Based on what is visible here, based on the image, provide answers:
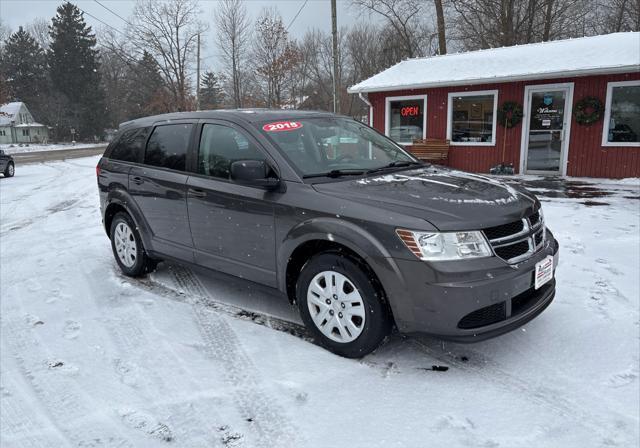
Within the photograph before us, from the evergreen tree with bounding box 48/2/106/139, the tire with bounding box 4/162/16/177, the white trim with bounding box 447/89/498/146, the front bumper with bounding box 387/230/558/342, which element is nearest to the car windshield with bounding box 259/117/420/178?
the front bumper with bounding box 387/230/558/342

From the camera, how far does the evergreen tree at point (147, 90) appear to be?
45.3 metres

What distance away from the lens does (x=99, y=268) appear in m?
5.51

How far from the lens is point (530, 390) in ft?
9.39

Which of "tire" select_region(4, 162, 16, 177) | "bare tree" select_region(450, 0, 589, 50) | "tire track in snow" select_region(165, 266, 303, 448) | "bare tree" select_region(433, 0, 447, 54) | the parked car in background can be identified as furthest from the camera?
"bare tree" select_region(450, 0, 589, 50)

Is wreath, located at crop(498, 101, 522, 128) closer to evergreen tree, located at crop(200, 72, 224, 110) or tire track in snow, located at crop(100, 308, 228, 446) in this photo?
tire track in snow, located at crop(100, 308, 228, 446)

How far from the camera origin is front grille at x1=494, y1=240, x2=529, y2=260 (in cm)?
292

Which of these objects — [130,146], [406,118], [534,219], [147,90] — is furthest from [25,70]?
[534,219]

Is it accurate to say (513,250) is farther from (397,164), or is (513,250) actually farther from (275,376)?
(275,376)

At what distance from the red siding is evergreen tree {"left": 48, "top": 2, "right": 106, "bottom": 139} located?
175 feet

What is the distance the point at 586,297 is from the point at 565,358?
1.23 metres

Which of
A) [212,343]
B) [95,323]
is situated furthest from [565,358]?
[95,323]

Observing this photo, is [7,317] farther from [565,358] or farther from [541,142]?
[541,142]

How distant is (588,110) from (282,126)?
35.7ft

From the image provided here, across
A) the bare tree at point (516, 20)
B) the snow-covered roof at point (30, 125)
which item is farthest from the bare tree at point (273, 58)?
the snow-covered roof at point (30, 125)
